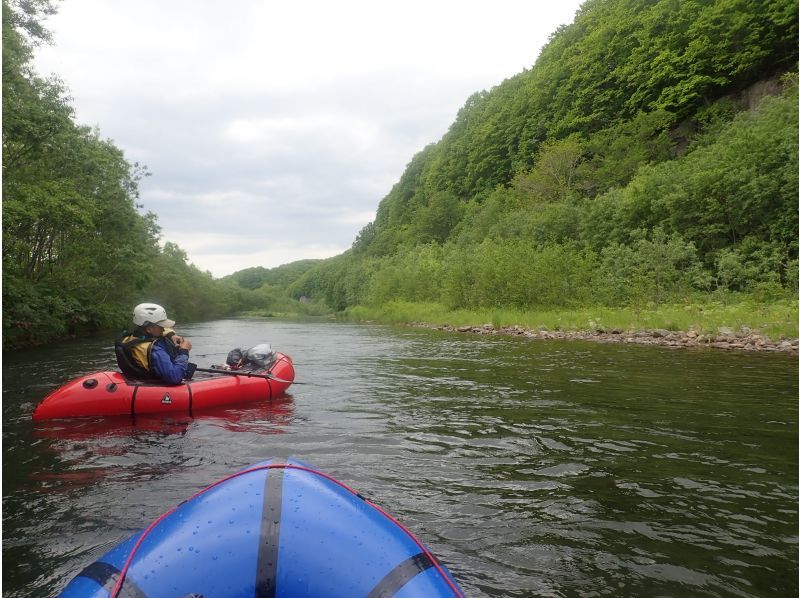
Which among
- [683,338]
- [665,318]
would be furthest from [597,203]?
[683,338]

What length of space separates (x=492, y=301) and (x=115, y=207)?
17675 millimetres

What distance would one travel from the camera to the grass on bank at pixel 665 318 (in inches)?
497

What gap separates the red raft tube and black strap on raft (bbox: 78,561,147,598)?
189 inches

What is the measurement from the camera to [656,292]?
1747 centimetres

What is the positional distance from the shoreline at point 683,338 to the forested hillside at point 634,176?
328 centimetres

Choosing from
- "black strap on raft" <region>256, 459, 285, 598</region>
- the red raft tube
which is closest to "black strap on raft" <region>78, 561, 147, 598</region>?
"black strap on raft" <region>256, 459, 285, 598</region>

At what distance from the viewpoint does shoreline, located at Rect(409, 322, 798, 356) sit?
11344mm

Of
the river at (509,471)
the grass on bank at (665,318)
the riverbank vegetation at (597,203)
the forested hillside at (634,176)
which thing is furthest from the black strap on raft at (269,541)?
the forested hillside at (634,176)

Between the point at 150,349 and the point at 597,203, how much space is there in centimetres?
2459

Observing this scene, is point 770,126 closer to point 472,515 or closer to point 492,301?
point 492,301

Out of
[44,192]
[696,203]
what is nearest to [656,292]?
[696,203]

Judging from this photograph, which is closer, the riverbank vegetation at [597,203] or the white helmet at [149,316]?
the white helmet at [149,316]

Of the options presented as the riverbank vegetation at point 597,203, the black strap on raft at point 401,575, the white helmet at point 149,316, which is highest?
the riverbank vegetation at point 597,203

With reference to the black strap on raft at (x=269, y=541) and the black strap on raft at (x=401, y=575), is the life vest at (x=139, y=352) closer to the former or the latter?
the black strap on raft at (x=269, y=541)
